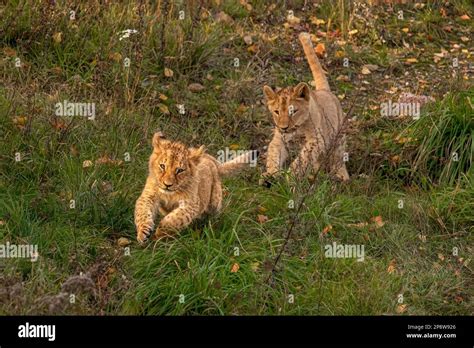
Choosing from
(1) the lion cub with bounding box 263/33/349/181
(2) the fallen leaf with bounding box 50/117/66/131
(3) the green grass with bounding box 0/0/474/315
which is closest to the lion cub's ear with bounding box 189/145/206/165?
(3) the green grass with bounding box 0/0/474/315

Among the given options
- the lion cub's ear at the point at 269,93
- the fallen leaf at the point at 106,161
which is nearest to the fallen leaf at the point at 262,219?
the fallen leaf at the point at 106,161

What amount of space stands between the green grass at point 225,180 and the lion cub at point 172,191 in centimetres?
14

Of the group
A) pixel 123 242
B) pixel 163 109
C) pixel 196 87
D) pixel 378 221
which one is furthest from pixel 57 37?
pixel 378 221

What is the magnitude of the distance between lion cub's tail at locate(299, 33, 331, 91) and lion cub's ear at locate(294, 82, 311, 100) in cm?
94

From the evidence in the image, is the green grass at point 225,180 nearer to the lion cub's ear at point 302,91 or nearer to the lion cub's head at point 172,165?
the lion cub's head at point 172,165

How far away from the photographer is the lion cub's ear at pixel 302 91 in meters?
8.75

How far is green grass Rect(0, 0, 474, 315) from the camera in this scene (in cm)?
639

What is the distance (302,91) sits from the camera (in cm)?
880

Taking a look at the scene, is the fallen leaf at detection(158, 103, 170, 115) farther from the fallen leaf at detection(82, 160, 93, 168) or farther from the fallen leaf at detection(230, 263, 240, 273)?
the fallen leaf at detection(230, 263, 240, 273)

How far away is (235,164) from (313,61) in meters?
1.85

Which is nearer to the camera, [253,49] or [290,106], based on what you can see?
→ [290,106]

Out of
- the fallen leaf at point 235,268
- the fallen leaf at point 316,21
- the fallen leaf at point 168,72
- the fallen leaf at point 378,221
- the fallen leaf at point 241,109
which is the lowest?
the fallen leaf at point 378,221

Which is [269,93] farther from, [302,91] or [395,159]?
[395,159]
